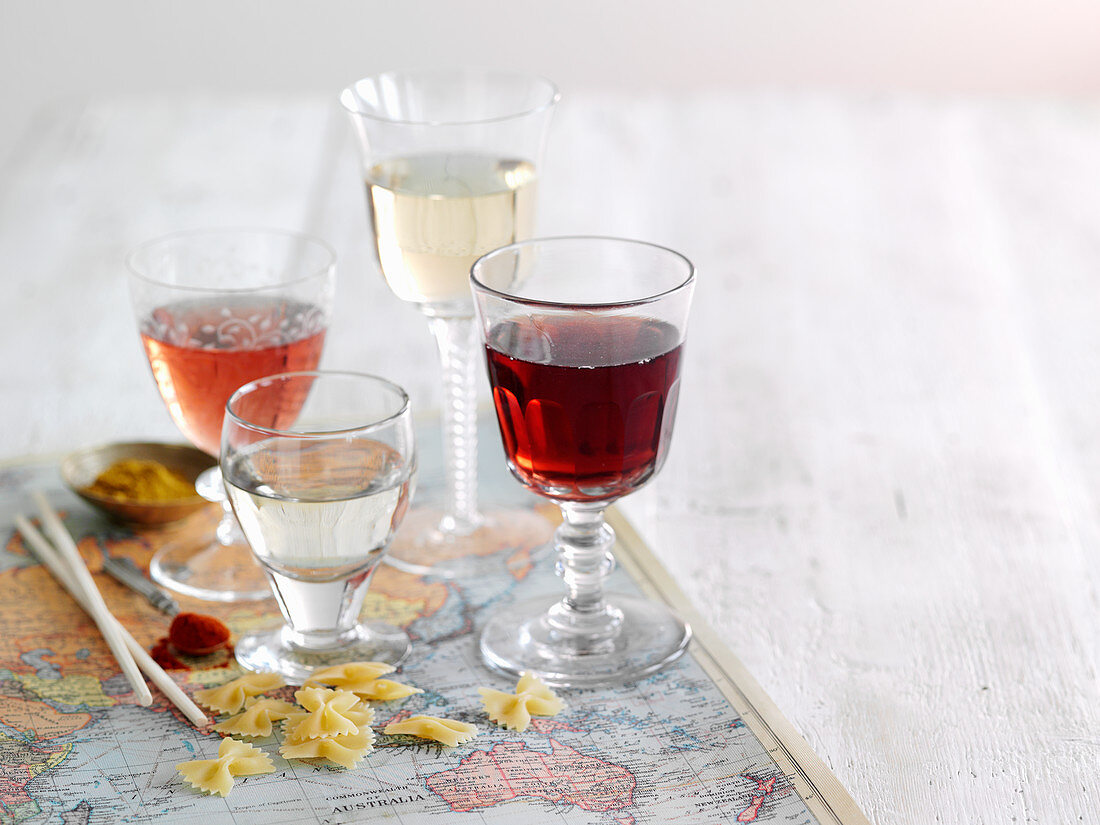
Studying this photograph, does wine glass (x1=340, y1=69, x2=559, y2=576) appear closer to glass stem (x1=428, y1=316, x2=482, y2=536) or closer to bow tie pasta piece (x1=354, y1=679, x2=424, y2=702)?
glass stem (x1=428, y1=316, x2=482, y2=536)

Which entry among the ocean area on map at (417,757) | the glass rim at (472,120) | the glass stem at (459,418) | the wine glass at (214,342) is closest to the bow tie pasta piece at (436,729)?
the ocean area on map at (417,757)

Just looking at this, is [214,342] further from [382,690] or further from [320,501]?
[382,690]

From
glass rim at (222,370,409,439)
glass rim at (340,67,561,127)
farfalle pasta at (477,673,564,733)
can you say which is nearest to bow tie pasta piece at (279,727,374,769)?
farfalle pasta at (477,673,564,733)

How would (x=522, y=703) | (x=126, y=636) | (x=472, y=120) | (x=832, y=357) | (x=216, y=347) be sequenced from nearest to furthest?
(x=522, y=703) < (x=126, y=636) < (x=216, y=347) < (x=472, y=120) < (x=832, y=357)

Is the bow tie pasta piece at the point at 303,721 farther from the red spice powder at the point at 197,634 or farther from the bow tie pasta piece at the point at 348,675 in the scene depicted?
the red spice powder at the point at 197,634

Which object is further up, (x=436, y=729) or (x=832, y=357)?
(x=436, y=729)

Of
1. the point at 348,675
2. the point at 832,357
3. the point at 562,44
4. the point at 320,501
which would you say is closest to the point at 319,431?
the point at 320,501

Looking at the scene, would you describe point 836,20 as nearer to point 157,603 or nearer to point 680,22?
point 680,22

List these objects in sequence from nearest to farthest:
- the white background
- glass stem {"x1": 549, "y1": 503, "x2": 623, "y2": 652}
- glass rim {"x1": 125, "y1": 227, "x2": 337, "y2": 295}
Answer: glass stem {"x1": 549, "y1": 503, "x2": 623, "y2": 652}, glass rim {"x1": 125, "y1": 227, "x2": 337, "y2": 295}, the white background
